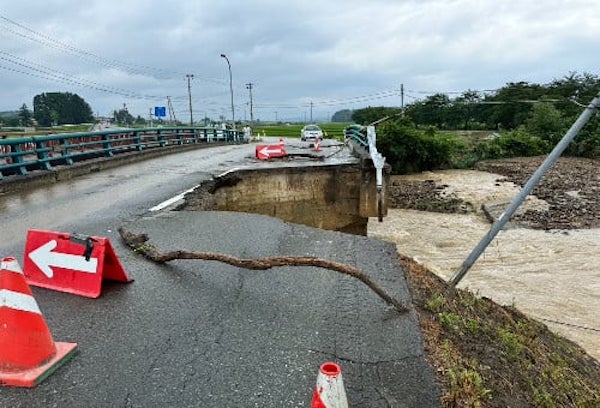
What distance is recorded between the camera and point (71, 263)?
14.8ft

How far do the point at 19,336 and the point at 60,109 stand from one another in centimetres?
9561

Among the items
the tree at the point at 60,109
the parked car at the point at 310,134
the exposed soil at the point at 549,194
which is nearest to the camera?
the exposed soil at the point at 549,194

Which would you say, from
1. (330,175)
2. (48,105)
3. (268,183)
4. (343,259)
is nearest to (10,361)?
(343,259)

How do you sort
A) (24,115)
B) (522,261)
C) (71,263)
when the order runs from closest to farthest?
1. (71,263)
2. (522,261)
3. (24,115)

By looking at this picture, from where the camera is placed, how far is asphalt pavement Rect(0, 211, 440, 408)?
298 centimetres

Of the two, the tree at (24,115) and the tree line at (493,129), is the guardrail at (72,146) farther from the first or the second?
the tree at (24,115)

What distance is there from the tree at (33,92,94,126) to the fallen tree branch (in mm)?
84936

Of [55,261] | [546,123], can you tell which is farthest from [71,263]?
[546,123]

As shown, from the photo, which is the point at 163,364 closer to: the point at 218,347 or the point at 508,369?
the point at 218,347

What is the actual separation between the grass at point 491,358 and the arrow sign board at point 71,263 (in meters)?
3.07

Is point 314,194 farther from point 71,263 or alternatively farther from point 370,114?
point 370,114

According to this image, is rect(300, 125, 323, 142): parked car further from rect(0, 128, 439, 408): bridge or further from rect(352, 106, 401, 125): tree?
rect(0, 128, 439, 408): bridge

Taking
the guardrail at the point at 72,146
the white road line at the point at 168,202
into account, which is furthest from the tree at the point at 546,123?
the white road line at the point at 168,202

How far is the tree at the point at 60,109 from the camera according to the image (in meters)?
82.2
